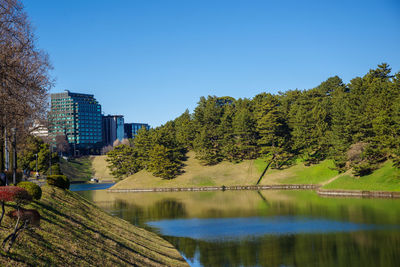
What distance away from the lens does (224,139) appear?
11369 cm

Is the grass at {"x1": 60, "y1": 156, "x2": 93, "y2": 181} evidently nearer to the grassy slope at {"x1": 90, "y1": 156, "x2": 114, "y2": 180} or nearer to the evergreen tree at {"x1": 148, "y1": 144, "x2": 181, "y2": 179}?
the grassy slope at {"x1": 90, "y1": 156, "x2": 114, "y2": 180}

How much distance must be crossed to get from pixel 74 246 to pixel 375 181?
208ft

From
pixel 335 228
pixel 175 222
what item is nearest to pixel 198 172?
pixel 175 222

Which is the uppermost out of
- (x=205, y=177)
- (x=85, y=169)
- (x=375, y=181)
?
(x=85, y=169)

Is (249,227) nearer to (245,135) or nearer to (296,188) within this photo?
(296,188)

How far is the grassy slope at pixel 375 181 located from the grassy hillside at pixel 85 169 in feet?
317

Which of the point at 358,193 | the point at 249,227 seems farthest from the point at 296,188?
the point at 249,227

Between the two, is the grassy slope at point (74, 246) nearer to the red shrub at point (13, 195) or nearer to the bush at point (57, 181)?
the red shrub at point (13, 195)

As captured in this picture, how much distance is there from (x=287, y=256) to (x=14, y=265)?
21.4 metres

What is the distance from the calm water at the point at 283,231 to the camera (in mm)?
29797

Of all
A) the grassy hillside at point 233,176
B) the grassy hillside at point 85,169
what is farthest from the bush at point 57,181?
the grassy hillside at point 85,169

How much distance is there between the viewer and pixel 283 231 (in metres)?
39.5

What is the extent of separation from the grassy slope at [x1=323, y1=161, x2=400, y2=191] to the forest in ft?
6.04

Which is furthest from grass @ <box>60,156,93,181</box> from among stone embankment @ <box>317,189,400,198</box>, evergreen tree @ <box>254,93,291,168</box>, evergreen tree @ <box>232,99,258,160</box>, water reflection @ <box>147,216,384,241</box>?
water reflection @ <box>147,216,384,241</box>
